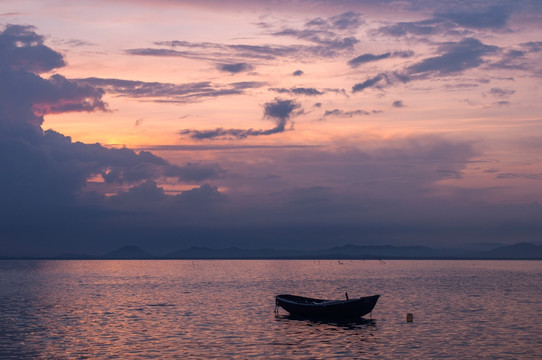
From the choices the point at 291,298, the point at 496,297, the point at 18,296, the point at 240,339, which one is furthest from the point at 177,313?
the point at 496,297

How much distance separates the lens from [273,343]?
5175 cm

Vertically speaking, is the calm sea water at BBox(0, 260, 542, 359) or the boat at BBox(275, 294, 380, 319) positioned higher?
the boat at BBox(275, 294, 380, 319)

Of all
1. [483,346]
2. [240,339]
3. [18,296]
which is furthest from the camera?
[18,296]

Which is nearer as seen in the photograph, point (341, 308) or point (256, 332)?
point (256, 332)

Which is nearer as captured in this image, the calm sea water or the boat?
the calm sea water

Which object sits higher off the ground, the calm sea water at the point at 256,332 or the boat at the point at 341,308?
the boat at the point at 341,308

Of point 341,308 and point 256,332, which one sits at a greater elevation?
point 341,308

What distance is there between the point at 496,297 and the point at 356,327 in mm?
50389

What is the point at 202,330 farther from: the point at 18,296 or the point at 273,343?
the point at 18,296

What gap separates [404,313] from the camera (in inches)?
2955

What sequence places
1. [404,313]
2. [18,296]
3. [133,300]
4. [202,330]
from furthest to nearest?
[18,296] < [133,300] < [404,313] < [202,330]

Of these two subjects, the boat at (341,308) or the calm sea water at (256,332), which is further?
the boat at (341,308)

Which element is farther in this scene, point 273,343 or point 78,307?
point 78,307

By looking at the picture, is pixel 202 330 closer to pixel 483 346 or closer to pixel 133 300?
pixel 483 346
